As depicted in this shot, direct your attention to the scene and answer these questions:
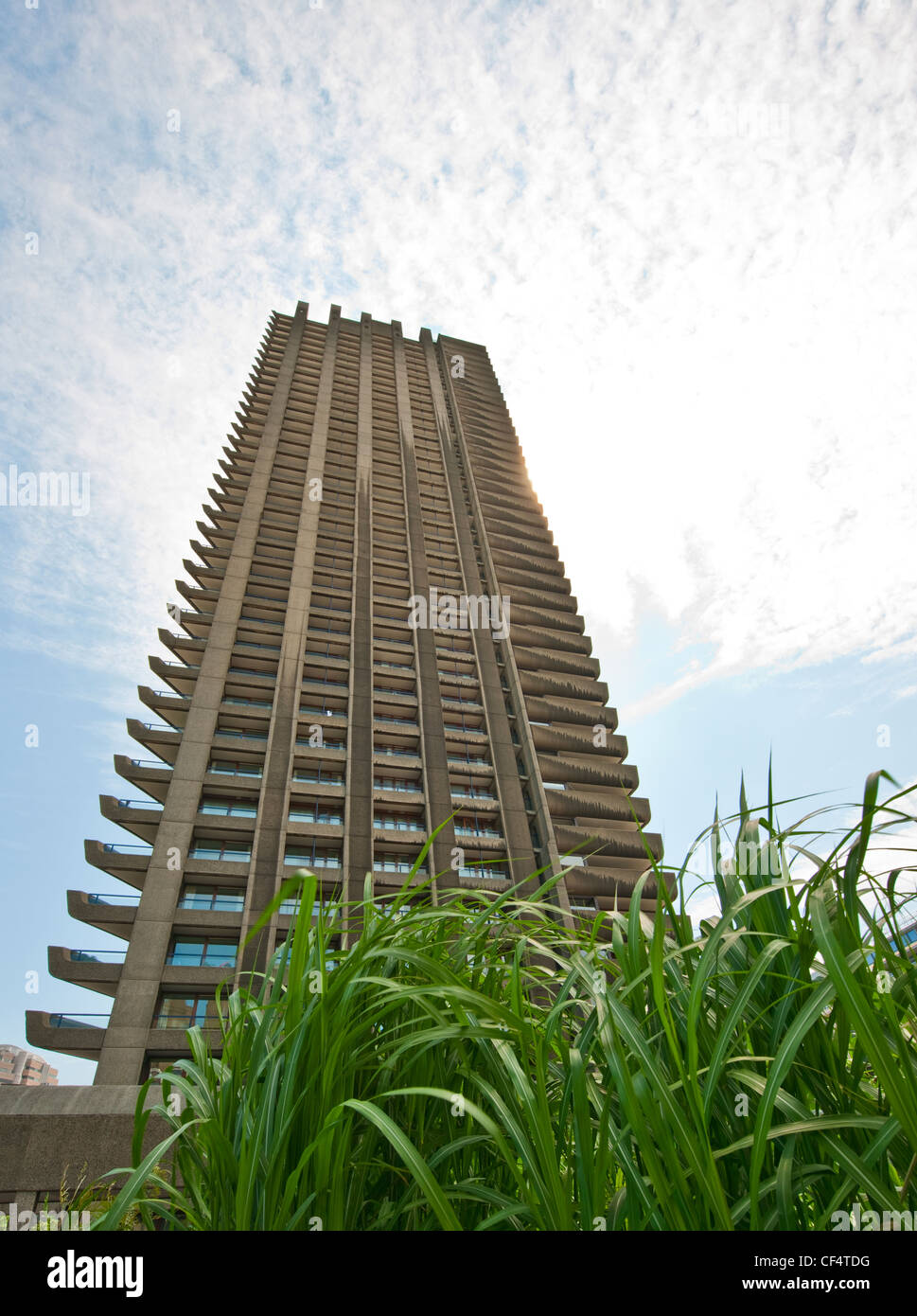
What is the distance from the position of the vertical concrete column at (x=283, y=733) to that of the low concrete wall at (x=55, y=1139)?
1306 centimetres

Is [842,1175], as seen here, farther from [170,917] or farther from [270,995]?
[170,917]

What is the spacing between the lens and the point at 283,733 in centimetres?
3272

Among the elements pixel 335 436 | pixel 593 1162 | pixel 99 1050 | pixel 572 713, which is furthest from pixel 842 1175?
pixel 335 436

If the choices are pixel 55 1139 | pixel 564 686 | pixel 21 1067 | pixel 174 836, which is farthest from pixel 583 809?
pixel 21 1067

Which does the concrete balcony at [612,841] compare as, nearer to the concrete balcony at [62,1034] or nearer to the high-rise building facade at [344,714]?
the high-rise building facade at [344,714]

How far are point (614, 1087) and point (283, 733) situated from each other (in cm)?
3194

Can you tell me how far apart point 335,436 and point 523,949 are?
166 feet

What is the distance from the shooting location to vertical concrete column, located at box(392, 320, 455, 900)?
31.7m

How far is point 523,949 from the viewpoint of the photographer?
2.61 meters

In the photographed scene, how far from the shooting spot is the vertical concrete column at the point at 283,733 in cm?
2729

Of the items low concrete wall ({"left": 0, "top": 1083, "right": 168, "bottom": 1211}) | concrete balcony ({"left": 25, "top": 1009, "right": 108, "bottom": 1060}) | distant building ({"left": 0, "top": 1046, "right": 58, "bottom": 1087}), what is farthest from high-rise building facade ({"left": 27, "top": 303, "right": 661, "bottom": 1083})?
distant building ({"left": 0, "top": 1046, "right": 58, "bottom": 1087})

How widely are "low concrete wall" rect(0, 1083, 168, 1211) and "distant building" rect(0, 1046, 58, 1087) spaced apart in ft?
415

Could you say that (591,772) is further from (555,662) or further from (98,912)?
(98,912)
